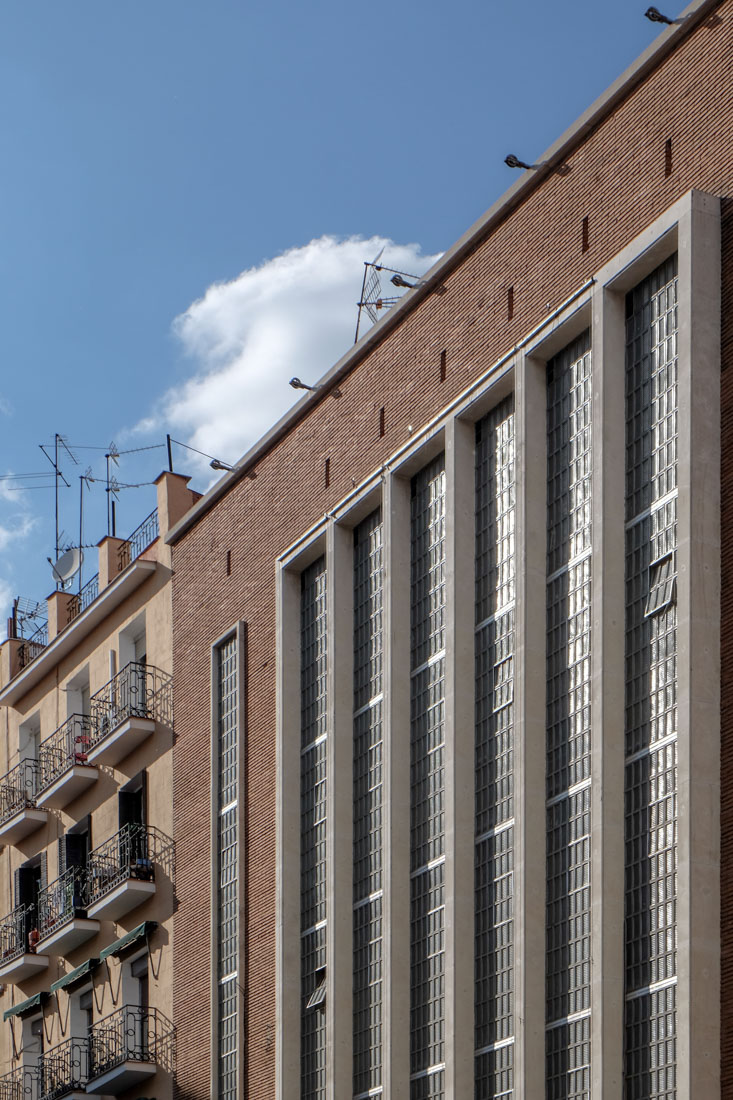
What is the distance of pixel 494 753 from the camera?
1110 inches

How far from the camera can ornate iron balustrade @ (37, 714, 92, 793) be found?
1673 inches

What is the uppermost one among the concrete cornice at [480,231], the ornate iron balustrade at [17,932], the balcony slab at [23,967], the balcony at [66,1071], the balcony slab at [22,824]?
the concrete cornice at [480,231]

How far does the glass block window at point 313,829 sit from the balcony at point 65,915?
816cm

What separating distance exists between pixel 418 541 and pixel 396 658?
5.94 feet

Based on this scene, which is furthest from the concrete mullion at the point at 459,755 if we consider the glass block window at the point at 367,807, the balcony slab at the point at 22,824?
the balcony slab at the point at 22,824

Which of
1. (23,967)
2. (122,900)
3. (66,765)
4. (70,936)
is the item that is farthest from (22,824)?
(122,900)

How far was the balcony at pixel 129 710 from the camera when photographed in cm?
3912

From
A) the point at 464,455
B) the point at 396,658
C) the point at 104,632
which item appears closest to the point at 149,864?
the point at 104,632

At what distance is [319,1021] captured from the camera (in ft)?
Answer: 104

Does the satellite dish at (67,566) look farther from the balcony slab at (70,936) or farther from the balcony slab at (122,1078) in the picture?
the balcony slab at (122,1078)

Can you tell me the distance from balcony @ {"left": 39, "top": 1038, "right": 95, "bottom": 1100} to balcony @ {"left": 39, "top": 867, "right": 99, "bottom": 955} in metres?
1.90

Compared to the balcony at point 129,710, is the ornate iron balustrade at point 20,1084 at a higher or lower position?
lower

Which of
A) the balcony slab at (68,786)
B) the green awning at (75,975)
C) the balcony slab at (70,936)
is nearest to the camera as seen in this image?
the balcony slab at (70,936)

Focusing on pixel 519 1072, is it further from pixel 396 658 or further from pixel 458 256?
pixel 458 256
